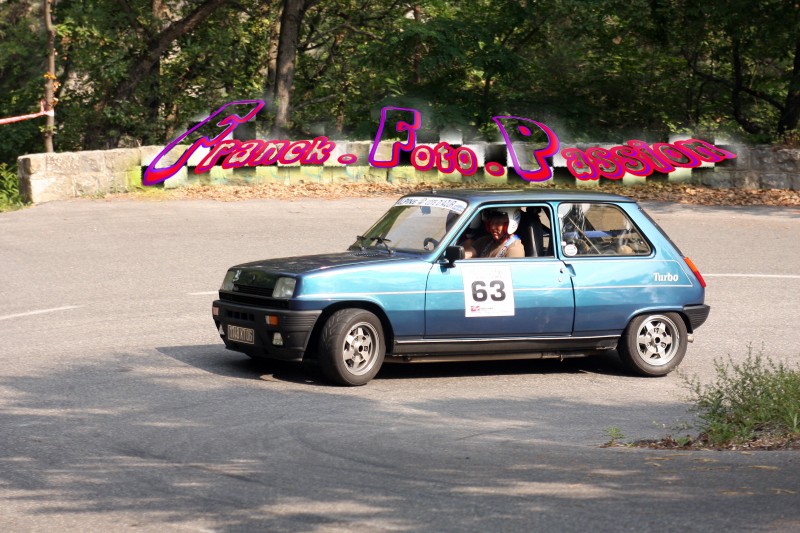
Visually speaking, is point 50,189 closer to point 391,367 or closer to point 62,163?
point 62,163

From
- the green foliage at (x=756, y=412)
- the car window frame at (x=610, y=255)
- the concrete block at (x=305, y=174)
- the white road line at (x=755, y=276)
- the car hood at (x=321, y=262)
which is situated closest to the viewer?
the green foliage at (x=756, y=412)

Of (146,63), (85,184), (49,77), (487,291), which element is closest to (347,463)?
(487,291)

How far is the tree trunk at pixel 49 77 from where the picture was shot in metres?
26.7

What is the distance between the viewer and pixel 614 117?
28234 mm

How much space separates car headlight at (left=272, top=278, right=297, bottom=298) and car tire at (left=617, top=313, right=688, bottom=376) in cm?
302

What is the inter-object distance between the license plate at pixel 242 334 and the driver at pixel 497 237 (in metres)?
1.99

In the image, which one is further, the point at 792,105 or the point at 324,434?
the point at 792,105

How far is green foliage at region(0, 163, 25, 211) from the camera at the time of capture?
22234 millimetres

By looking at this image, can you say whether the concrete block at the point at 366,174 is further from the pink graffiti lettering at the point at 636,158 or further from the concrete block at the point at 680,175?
the concrete block at the point at 680,175

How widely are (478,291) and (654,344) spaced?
1799 mm

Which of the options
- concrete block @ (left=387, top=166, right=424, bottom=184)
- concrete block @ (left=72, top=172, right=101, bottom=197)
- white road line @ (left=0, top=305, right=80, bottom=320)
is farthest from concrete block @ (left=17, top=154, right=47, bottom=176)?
white road line @ (left=0, top=305, right=80, bottom=320)

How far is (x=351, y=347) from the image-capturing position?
9859 mm

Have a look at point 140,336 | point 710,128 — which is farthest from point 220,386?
point 710,128

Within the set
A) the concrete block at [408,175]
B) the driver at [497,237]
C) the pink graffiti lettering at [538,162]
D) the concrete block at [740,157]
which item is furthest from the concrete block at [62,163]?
the driver at [497,237]
